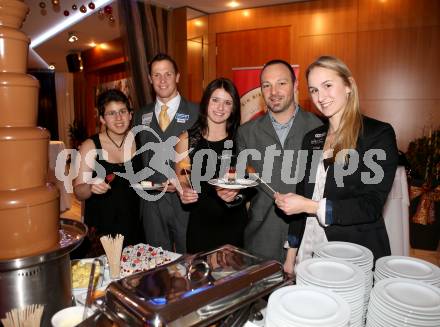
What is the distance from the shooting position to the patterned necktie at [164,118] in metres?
3.11

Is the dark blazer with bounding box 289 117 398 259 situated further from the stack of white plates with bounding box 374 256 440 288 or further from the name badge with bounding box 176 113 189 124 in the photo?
the name badge with bounding box 176 113 189 124

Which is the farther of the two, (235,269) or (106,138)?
(106,138)

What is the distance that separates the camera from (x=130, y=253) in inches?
71.7

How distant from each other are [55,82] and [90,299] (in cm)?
1541

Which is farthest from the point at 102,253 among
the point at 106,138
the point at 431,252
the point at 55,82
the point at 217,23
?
the point at 55,82

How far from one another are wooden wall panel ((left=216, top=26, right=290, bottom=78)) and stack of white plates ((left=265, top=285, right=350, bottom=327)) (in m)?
5.95

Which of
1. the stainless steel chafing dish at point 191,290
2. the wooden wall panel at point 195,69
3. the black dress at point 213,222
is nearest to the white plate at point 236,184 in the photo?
the black dress at point 213,222

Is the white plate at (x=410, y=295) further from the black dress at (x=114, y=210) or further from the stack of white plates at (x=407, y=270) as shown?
the black dress at (x=114, y=210)

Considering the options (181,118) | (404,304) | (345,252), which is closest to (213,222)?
(181,118)

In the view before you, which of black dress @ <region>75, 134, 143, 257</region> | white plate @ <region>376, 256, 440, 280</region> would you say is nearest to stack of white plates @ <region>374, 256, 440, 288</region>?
white plate @ <region>376, 256, 440, 280</region>

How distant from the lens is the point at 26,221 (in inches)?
43.1

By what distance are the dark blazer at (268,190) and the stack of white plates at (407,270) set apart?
4.08 feet

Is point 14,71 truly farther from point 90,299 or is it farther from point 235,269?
point 235,269

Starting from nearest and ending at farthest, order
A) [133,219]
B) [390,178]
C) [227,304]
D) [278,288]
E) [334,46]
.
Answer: [227,304]
[278,288]
[390,178]
[133,219]
[334,46]
